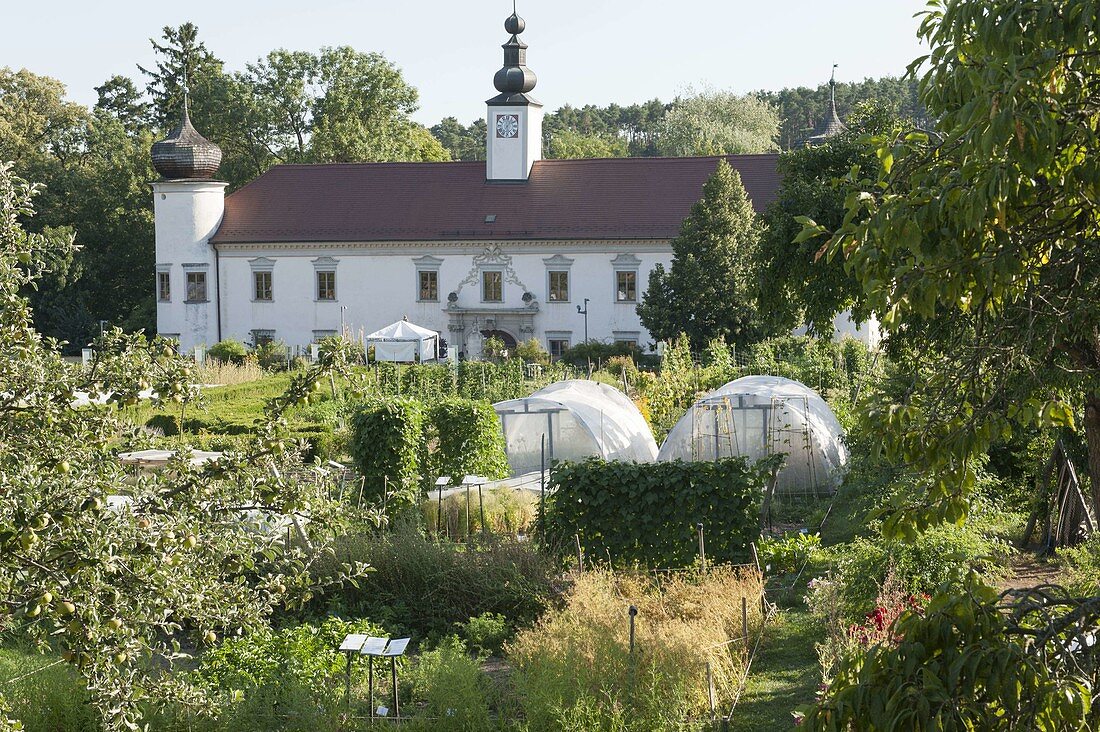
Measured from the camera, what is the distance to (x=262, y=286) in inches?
1500

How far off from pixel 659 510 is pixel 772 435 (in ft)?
17.8

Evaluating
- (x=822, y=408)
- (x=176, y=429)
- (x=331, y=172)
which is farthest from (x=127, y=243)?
(x=822, y=408)

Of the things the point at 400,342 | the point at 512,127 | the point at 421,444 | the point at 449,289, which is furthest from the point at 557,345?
the point at 421,444

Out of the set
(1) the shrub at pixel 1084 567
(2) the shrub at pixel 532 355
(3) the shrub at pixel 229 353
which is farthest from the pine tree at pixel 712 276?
(1) the shrub at pixel 1084 567

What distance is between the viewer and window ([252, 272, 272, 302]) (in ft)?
125

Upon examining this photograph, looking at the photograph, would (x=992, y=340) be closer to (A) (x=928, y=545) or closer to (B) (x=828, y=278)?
(A) (x=928, y=545)

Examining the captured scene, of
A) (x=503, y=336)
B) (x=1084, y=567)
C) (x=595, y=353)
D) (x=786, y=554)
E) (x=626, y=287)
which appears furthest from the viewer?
(x=503, y=336)

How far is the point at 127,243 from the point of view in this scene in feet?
138

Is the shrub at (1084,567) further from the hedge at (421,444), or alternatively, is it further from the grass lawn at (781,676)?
the hedge at (421,444)

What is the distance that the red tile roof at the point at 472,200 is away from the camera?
3669cm

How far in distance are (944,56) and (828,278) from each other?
866 centimetres

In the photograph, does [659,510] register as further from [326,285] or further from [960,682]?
[326,285]

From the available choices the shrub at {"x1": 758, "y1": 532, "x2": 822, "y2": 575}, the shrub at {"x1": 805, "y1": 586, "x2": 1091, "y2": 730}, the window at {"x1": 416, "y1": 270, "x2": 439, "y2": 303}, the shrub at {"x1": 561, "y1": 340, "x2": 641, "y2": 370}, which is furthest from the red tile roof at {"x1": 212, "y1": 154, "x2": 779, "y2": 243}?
the shrub at {"x1": 805, "y1": 586, "x2": 1091, "y2": 730}

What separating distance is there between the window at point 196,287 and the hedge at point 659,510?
28.8 metres
